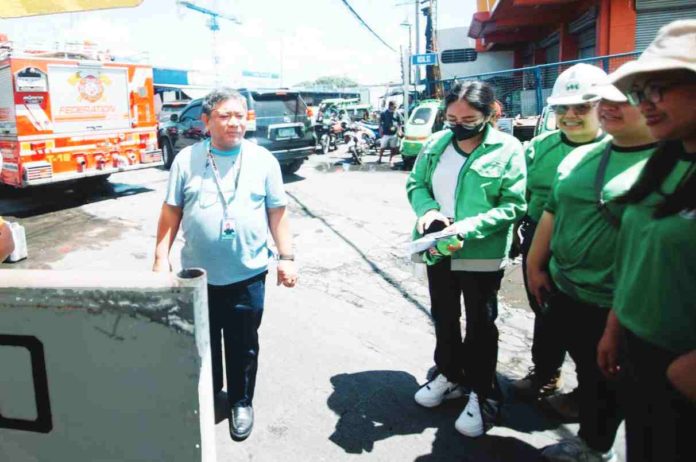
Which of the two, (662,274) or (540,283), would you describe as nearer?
(662,274)

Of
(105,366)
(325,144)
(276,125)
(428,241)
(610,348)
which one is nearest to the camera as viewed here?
(105,366)

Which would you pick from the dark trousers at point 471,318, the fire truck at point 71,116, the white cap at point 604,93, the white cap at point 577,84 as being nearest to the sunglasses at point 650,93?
the white cap at point 604,93

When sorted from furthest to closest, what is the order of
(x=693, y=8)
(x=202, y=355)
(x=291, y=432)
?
(x=693, y=8)
(x=291, y=432)
(x=202, y=355)

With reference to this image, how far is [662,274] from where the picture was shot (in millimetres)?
1475

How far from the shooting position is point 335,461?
103 inches

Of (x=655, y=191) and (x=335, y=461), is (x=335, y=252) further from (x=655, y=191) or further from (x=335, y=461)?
(x=655, y=191)

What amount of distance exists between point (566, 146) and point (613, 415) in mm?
1403

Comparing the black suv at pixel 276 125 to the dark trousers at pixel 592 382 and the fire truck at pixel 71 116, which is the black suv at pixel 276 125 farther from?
the dark trousers at pixel 592 382

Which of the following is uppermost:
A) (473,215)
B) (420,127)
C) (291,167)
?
(420,127)

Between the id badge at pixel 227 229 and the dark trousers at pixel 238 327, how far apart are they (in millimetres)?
257

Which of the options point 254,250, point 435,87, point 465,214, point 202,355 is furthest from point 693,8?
point 202,355

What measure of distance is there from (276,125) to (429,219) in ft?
27.5

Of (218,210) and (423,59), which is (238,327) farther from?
(423,59)

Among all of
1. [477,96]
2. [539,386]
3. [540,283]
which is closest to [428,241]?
[540,283]
